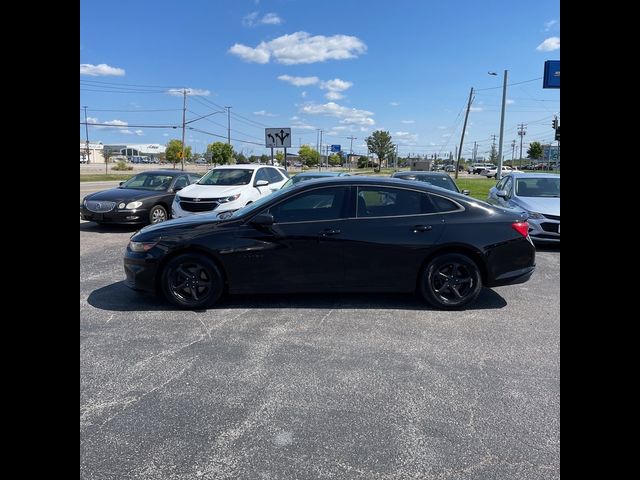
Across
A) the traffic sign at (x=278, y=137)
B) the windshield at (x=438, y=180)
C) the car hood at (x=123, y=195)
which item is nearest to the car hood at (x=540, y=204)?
the windshield at (x=438, y=180)

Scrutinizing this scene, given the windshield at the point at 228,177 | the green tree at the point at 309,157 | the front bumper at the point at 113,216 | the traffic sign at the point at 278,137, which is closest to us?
the front bumper at the point at 113,216

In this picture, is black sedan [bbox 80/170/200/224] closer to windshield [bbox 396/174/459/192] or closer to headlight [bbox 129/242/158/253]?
headlight [bbox 129/242/158/253]

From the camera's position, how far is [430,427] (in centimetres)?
276

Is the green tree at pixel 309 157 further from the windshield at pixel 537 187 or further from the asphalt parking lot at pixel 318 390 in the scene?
the asphalt parking lot at pixel 318 390

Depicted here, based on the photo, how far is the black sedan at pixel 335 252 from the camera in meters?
4.98

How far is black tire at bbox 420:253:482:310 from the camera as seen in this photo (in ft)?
16.6

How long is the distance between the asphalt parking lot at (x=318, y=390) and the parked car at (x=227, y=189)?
5.39 meters

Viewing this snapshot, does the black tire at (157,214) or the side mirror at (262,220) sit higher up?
the side mirror at (262,220)

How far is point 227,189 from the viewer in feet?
36.7

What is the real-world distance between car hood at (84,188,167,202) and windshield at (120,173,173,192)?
437 mm
